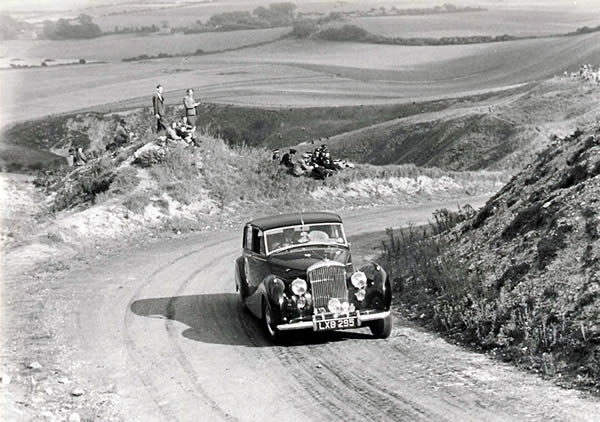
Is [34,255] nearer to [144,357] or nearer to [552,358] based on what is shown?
[144,357]

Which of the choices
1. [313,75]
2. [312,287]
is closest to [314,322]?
[312,287]

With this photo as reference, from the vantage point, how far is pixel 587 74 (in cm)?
5803

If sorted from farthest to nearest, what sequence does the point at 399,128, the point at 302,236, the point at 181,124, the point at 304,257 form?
the point at 399,128
the point at 181,124
the point at 302,236
the point at 304,257

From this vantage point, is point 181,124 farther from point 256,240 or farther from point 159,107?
point 256,240

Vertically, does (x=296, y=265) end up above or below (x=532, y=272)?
above

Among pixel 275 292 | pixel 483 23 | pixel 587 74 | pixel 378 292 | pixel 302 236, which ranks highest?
pixel 483 23

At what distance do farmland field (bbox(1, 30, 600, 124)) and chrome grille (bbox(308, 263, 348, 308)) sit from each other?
49364 millimetres

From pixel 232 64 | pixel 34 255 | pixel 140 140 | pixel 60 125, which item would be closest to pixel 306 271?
pixel 34 255

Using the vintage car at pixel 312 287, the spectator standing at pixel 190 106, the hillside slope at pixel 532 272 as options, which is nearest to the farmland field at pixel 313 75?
the spectator standing at pixel 190 106

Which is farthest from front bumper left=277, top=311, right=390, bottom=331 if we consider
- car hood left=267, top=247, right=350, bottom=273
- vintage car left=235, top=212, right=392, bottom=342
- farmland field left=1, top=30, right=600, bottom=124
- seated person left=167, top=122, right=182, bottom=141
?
farmland field left=1, top=30, right=600, bottom=124

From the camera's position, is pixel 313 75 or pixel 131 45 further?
pixel 313 75

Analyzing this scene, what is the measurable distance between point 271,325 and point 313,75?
63.8m

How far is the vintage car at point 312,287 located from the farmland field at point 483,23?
66926 mm

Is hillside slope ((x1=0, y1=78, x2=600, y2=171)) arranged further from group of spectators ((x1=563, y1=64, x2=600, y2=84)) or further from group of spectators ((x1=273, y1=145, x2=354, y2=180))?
group of spectators ((x1=273, y1=145, x2=354, y2=180))
